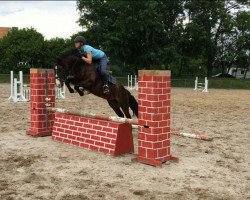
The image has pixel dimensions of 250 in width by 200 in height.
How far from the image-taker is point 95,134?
5.83 meters

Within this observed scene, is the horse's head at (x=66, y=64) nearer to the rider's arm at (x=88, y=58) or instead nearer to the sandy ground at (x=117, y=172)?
the rider's arm at (x=88, y=58)

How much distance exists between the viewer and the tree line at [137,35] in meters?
31.9

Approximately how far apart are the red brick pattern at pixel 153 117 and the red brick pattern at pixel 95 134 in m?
0.52

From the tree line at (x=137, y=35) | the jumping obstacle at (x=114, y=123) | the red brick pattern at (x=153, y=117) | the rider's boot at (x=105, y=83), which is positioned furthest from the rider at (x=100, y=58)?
the tree line at (x=137, y=35)

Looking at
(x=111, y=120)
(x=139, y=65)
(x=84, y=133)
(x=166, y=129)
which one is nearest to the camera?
(x=166, y=129)

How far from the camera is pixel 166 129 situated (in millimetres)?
5090

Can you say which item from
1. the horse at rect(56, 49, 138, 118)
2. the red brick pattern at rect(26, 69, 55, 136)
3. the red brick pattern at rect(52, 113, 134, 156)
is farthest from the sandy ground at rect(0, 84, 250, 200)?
the horse at rect(56, 49, 138, 118)

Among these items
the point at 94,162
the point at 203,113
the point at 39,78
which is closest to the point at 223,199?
the point at 94,162

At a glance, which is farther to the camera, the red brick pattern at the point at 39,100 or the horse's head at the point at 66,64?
the red brick pattern at the point at 39,100

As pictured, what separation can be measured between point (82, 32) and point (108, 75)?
2893 cm

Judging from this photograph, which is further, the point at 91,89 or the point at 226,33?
the point at 226,33

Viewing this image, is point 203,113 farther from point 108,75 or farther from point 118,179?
point 118,179

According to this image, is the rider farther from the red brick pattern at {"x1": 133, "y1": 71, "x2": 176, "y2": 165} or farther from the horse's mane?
the red brick pattern at {"x1": 133, "y1": 71, "x2": 176, "y2": 165}

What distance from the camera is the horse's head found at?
244 inches
